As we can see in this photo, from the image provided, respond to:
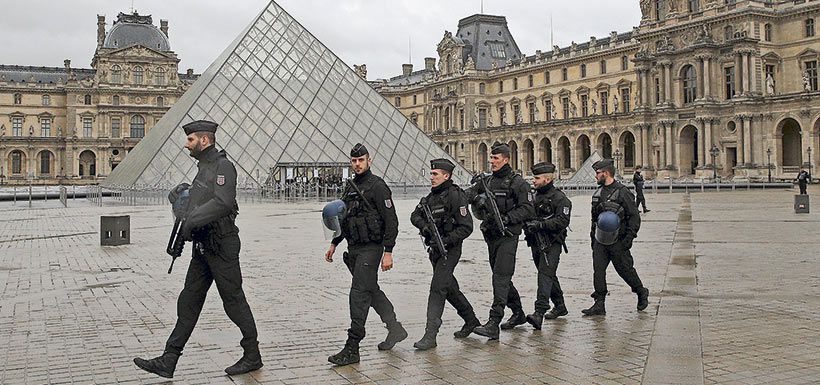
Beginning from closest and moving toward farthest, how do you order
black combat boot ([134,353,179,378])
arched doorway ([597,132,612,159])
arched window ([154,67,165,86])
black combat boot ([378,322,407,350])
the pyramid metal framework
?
black combat boot ([134,353,179,378]) → black combat boot ([378,322,407,350]) → the pyramid metal framework → arched doorway ([597,132,612,159]) → arched window ([154,67,165,86])

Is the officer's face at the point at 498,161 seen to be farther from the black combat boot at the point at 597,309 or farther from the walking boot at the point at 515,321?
the black combat boot at the point at 597,309

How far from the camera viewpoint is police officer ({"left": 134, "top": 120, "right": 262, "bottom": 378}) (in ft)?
16.2

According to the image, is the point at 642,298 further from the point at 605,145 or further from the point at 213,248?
the point at 605,145

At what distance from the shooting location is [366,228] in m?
5.51

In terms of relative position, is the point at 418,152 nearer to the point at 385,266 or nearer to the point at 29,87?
the point at 385,266

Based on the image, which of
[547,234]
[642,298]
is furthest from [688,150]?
[547,234]

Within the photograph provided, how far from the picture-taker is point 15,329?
647 cm

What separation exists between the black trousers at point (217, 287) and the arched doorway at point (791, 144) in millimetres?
46873

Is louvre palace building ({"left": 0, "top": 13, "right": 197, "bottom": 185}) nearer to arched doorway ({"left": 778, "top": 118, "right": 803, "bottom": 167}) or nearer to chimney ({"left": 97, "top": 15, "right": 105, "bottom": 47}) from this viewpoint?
chimney ({"left": 97, "top": 15, "right": 105, "bottom": 47})

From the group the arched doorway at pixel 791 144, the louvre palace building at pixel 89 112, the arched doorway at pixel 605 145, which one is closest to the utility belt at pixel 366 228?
the arched doorway at pixel 791 144

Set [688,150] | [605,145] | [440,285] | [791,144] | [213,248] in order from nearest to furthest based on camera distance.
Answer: [213,248], [440,285], [791,144], [688,150], [605,145]

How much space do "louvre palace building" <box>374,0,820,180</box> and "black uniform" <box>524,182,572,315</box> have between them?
137ft

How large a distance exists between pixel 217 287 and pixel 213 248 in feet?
0.87

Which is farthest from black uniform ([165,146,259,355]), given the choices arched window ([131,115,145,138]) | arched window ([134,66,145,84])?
arched window ([131,115,145,138])
